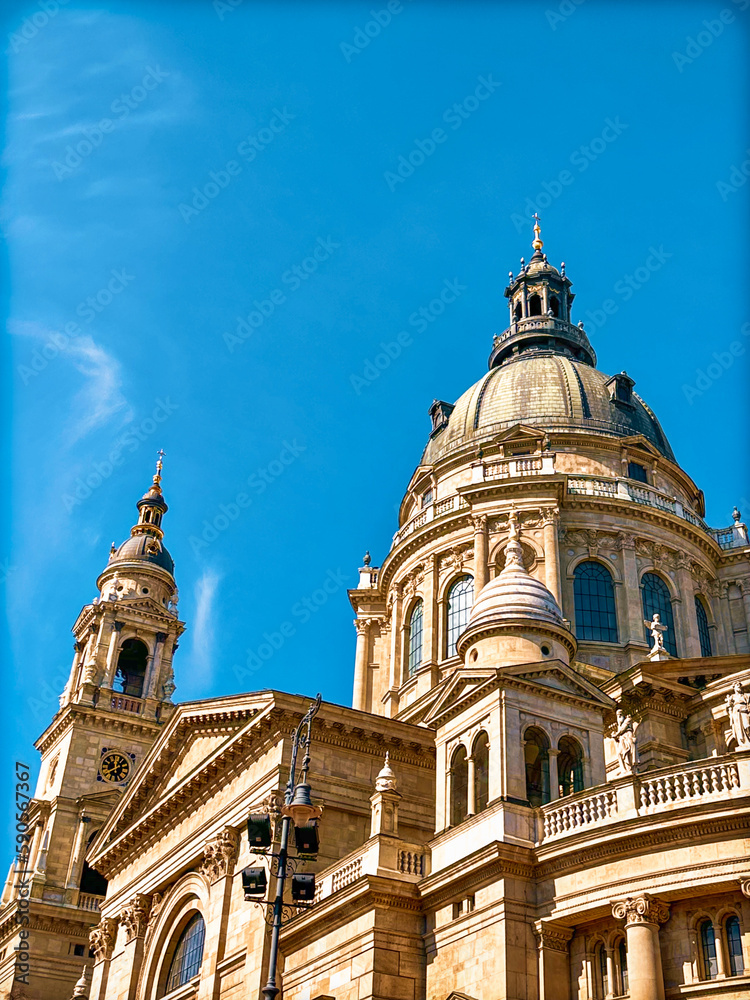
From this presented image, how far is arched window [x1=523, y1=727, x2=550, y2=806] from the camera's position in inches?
1058

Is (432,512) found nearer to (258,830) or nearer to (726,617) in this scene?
(726,617)

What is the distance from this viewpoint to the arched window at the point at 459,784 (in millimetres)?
27641

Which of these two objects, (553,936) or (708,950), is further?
(553,936)

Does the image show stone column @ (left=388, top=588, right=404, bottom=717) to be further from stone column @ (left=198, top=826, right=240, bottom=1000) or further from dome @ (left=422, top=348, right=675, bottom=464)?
stone column @ (left=198, top=826, right=240, bottom=1000)

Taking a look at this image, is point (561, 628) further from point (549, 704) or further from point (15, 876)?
point (15, 876)

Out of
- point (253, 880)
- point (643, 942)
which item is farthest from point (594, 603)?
point (253, 880)

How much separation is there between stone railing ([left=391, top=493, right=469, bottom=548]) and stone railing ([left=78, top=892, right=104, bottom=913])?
73.7 feet

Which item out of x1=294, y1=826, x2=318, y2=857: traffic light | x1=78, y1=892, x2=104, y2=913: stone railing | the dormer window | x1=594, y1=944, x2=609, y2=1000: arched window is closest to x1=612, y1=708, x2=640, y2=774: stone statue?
x1=594, y1=944, x2=609, y2=1000: arched window

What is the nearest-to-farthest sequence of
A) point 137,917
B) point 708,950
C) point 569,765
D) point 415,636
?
1. point 708,950
2. point 569,765
3. point 137,917
4. point 415,636

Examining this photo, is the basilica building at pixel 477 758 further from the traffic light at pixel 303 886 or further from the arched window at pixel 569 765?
the traffic light at pixel 303 886

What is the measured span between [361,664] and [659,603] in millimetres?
14099

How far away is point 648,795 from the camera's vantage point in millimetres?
23078

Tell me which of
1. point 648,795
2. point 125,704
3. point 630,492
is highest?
point 630,492

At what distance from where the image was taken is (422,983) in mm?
25531
